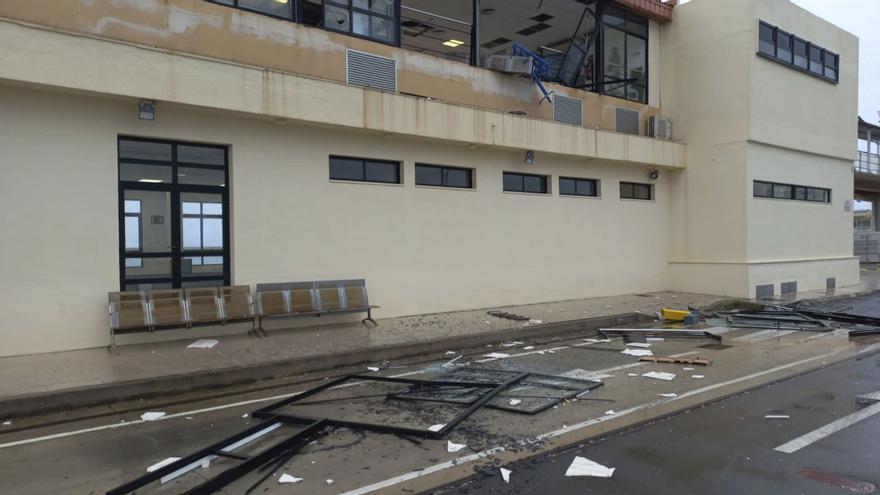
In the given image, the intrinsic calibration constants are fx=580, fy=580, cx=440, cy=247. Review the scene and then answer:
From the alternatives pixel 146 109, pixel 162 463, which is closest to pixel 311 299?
pixel 146 109

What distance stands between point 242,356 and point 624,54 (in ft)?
48.6

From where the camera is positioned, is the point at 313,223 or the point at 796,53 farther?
the point at 796,53

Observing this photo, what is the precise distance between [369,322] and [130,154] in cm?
529

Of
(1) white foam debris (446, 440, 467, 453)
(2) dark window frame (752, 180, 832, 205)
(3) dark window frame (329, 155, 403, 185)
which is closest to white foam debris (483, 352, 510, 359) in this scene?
(1) white foam debris (446, 440, 467, 453)

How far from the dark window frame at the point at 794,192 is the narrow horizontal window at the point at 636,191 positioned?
292 cm

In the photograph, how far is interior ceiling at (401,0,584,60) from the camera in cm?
1755

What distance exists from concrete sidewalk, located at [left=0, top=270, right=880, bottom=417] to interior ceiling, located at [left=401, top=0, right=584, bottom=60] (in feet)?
31.9

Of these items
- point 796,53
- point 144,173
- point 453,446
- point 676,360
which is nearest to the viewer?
point 453,446

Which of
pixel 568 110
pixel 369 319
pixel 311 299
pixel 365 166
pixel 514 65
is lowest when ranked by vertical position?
pixel 369 319

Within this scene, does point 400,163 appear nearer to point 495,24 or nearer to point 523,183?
point 523,183

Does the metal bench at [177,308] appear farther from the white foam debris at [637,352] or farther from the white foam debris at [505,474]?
the white foam debris at [505,474]

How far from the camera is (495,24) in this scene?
63.8 ft

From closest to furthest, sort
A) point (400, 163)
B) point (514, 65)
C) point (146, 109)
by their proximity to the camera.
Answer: point (146, 109), point (400, 163), point (514, 65)

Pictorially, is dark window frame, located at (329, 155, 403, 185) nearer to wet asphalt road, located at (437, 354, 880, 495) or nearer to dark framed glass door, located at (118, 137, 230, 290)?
dark framed glass door, located at (118, 137, 230, 290)
